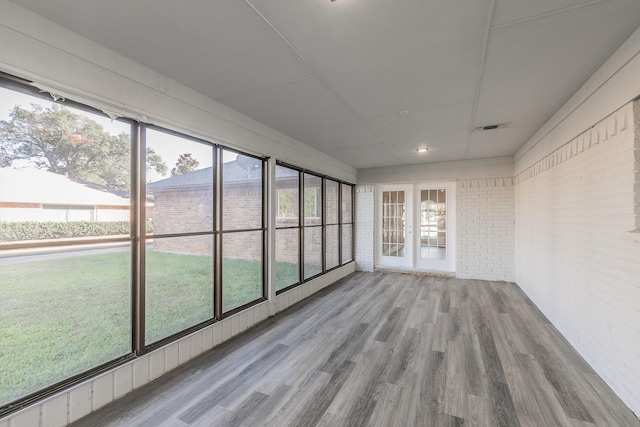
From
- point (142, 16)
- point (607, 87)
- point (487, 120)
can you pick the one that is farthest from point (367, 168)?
point (142, 16)

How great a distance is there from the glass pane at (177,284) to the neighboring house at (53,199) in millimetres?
423

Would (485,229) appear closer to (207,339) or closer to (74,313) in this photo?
(207,339)

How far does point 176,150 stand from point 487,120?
12.1 feet

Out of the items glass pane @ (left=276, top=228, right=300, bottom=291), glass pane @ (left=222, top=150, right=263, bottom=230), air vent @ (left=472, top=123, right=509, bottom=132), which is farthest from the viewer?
glass pane @ (left=276, top=228, right=300, bottom=291)

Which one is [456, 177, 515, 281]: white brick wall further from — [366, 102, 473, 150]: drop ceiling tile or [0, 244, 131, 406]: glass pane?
[0, 244, 131, 406]: glass pane

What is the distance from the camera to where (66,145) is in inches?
74.7

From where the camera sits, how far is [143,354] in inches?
87.8

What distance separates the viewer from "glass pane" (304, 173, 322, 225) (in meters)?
4.93

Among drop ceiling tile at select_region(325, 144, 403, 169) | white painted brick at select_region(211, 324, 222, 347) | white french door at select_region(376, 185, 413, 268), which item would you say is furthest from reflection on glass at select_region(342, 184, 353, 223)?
white painted brick at select_region(211, 324, 222, 347)

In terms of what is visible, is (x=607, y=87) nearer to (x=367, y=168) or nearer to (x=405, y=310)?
(x=405, y=310)

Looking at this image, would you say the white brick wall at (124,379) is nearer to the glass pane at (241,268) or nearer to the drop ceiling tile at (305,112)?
the glass pane at (241,268)

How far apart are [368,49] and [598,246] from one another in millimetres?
2612

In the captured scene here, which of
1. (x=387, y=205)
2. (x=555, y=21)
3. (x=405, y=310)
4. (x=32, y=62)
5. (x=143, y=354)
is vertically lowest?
(x=405, y=310)

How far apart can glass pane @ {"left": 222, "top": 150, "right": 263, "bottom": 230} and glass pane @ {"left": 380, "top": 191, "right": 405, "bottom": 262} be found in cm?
344
